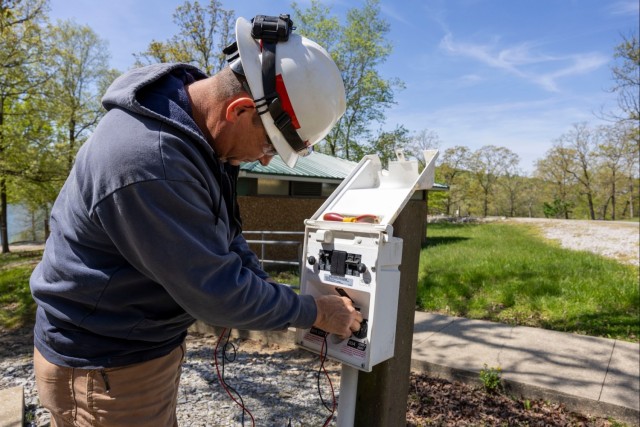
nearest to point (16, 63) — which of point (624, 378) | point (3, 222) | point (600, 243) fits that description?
point (3, 222)

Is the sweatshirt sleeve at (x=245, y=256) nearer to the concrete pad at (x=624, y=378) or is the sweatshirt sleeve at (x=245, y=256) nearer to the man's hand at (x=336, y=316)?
the man's hand at (x=336, y=316)

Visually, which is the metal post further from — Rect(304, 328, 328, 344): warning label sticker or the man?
the man

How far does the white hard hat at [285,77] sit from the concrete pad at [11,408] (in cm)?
258

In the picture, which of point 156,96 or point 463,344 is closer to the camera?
point 156,96

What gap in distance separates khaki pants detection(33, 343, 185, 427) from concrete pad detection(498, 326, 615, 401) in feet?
9.24

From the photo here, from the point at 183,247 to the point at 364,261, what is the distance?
0.69 metres

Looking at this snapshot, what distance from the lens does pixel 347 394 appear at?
1750 millimetres

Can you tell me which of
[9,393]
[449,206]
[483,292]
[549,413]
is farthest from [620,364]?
[449,206]

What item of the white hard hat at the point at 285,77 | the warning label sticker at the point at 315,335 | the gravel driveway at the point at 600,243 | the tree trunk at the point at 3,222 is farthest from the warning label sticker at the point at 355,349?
the tree trunk at the point at 3,222

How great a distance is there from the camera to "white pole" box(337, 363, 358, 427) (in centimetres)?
173

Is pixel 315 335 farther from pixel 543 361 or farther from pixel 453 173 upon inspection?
pixel 453 173

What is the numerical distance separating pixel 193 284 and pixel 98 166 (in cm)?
37

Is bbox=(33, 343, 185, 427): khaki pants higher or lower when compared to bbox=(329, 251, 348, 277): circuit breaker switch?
lower

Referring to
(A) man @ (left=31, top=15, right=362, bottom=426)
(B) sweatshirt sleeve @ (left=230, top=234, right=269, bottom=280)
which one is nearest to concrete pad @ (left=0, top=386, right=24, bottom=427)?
(A) man @ (left=31, top=15, right=362, bottom=426)
